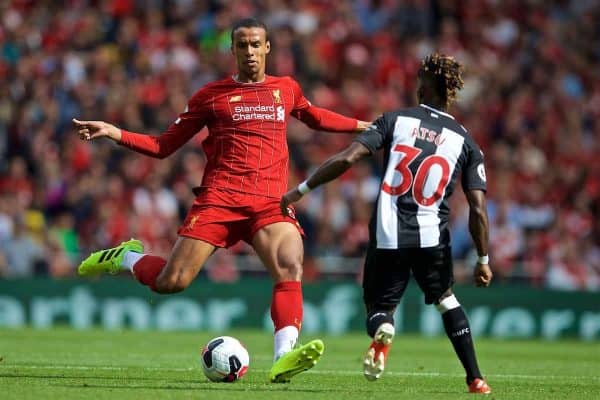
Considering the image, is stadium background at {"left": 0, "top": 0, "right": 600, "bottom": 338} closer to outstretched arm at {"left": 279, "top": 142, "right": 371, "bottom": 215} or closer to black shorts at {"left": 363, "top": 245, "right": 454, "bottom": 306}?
black shorts at {"left": 363, "top": 245, "right": 454, "bottom": 306}

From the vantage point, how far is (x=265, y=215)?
9383mm

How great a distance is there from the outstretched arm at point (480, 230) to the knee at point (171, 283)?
216 centimetres

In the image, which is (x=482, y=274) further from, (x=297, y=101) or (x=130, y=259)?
(x=130, y=259)

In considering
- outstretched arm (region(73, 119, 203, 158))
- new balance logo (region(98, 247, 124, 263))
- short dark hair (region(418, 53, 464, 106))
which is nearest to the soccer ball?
new balance logo (region(98, 247, 124, 263))

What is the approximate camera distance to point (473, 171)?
869 centimetres

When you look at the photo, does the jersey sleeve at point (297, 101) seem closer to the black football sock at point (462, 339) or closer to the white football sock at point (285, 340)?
the white football sock at point (285, 340)

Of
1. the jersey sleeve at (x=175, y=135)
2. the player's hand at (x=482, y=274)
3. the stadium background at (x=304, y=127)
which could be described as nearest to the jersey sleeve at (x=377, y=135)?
the player's hand at (x=482, y=274)

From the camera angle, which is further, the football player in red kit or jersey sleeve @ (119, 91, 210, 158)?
jersey sleeve @ (119, 91, 210, 158)

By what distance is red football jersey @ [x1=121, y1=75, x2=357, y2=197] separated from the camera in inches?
374

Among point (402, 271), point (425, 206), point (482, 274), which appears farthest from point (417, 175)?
point (482, 274)

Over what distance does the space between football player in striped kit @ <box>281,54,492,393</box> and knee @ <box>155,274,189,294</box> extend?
1.12 metres

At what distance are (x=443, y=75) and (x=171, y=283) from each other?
97.9 inches

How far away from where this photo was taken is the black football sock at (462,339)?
28.3 feet

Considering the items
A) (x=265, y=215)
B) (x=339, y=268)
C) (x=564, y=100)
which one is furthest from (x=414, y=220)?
(x=564, y=100)
